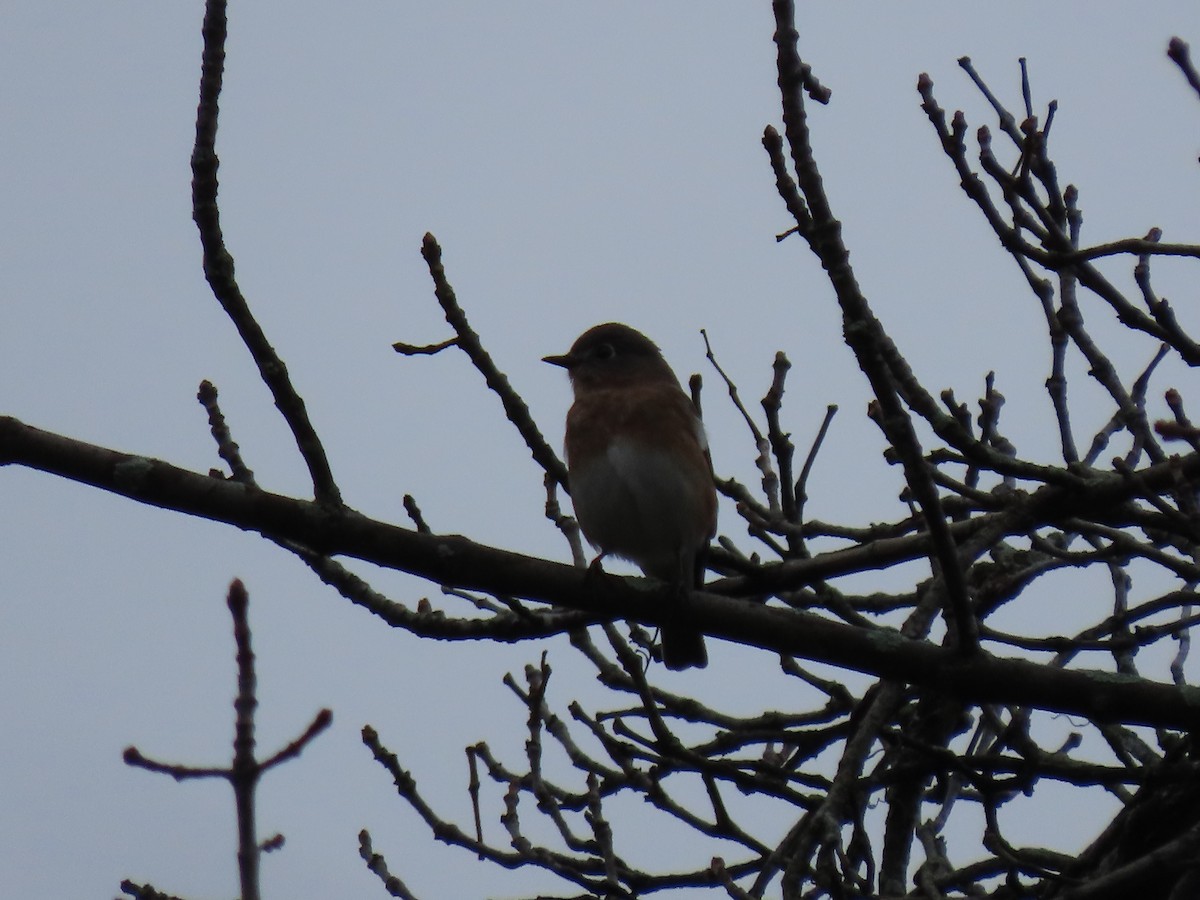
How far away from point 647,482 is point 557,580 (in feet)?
7.53

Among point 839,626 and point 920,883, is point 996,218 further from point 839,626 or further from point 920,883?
point 920,883

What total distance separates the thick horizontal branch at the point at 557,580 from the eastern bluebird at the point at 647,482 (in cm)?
197

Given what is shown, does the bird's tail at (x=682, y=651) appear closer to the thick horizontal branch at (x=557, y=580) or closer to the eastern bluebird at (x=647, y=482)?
the eastern bluebird at (x=647, y=482)

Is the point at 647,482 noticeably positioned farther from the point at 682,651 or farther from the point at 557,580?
the point at 557,580

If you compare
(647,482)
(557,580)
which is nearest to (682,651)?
(647,482)

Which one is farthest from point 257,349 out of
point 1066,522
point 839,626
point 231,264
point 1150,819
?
point 1150,819

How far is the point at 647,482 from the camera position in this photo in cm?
666

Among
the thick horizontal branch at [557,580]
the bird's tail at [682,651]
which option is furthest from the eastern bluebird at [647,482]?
the thick horizontal branch at [557,580]

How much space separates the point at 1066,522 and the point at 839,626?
924 mm

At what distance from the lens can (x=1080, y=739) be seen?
6.77m

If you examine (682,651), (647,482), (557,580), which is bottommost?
(557,580)

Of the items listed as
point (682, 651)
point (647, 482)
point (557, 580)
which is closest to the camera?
point (557, 580)

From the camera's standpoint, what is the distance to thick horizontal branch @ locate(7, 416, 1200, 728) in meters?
4.17

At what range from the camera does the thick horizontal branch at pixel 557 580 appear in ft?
13.7
